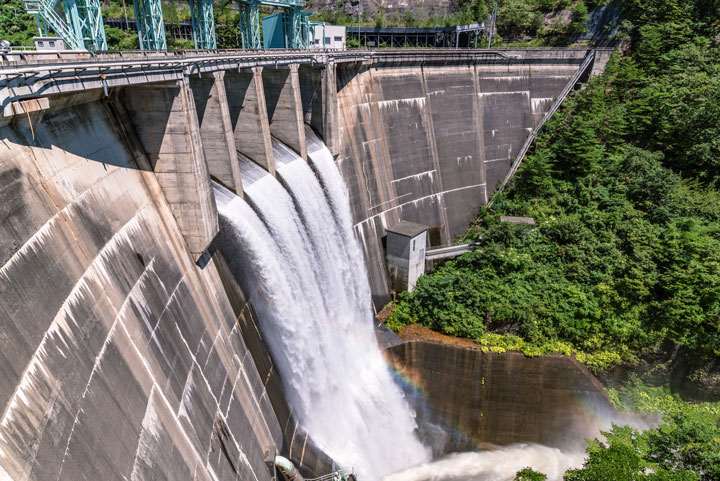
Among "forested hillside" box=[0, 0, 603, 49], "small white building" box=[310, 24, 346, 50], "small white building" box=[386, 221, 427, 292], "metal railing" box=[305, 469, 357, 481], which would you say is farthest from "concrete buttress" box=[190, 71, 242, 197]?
"forested hillside" box=[0, 0, 603, 49]

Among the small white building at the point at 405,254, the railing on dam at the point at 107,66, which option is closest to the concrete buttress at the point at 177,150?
the railing on dam at the point at 107,66

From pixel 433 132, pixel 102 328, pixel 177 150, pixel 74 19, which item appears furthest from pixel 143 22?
pixel 102 328

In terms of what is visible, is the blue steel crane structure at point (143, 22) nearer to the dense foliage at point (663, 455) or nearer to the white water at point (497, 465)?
the white water at point (497, 465)

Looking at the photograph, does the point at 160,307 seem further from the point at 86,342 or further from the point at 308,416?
the point at 308,416

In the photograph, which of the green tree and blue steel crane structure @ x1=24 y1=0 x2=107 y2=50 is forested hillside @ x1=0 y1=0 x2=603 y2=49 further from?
the green tree

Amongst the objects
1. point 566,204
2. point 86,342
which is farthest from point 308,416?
point 566,204

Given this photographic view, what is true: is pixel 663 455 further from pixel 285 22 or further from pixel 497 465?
pixel 285 22
